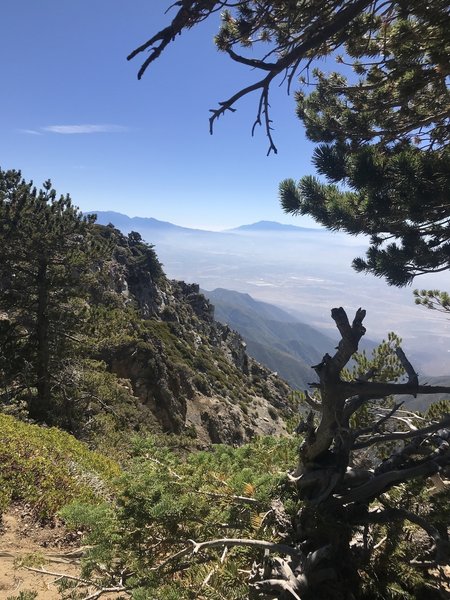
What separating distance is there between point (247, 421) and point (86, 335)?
25620mm

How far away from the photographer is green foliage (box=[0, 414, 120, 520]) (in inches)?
234

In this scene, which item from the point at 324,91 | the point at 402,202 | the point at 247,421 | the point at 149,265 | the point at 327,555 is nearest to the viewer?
the point at 327,555

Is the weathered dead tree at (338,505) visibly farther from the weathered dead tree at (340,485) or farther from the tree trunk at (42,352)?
the tree trunk at (42,352)

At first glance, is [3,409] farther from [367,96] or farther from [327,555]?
[367,96]

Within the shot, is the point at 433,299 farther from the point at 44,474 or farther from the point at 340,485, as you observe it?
the point at 44,474

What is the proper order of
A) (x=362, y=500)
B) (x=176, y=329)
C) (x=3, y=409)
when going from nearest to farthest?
(x=362, y=500) → (x=3, y=409) → (x=176, y=329)

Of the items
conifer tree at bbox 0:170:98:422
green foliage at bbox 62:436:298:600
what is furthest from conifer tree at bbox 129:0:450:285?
conifer tree at bbox 0:170:98:422

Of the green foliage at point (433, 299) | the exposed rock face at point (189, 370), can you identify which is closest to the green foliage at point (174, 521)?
the exposed rock face at point (189, 370)

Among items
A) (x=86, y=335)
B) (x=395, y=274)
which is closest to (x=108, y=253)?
(x=86, y=335)

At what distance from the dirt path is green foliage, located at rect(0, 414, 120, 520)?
0.24 meters

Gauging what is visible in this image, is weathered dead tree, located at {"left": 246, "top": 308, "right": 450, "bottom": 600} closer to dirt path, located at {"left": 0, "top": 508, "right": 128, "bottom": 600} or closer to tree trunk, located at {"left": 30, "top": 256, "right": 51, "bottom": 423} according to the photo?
dirt path, located at {"left": 0, "top": 508, "right": 128, "bottom": 600}

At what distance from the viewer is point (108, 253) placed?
14250 millimetres

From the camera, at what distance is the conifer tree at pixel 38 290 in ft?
41.5

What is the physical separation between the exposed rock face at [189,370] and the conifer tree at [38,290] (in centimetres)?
851
